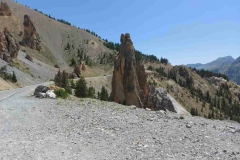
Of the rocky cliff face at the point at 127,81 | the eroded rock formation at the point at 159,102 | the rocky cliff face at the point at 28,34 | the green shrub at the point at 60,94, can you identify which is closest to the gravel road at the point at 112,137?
the green shrub at the point at 60,94

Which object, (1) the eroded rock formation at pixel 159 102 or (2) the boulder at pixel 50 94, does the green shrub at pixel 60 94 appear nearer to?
(2) the boulder at pixel 50 94

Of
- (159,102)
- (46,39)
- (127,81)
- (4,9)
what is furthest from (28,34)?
(159,102)

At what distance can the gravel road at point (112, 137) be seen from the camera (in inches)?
353

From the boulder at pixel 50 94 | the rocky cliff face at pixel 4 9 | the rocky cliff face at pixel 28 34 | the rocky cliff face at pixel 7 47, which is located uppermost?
the rocky cliff face at pixel 4 9

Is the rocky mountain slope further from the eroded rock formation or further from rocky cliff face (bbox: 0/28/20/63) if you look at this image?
the eroded rock formation

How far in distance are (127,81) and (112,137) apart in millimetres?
38285

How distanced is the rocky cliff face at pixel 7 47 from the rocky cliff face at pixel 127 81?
3432 cm

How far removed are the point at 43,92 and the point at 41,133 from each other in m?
13.5

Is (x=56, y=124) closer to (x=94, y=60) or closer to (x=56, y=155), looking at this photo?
(x=56, y=155)

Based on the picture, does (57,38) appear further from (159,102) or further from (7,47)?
(159,102)

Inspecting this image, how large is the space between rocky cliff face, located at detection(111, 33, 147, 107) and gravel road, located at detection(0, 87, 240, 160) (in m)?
33.0

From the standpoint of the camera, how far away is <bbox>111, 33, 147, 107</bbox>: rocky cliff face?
4853 centimetres

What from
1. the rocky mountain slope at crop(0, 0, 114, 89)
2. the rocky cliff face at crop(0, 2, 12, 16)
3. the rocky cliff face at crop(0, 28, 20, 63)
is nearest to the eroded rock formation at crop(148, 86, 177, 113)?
the rocky cliff face at crop(0, 28, 20, 63)

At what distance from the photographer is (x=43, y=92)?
80.8ft
